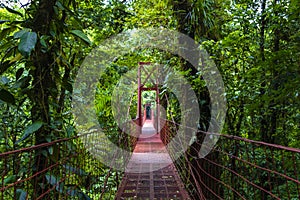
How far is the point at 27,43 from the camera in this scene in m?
0.82

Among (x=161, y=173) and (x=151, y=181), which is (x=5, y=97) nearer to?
(x=151, y=181)

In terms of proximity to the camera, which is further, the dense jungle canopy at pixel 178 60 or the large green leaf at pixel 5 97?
the dense jungle canopy at pixel 178 60

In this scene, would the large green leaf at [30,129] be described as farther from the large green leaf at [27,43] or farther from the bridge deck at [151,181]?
the bridge deck at [151,181]

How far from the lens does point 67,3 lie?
48.4 inches

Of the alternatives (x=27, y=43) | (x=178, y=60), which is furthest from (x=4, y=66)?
(x=178, y=60)

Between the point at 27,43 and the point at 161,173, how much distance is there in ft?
7.50

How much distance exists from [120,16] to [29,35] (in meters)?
2.87

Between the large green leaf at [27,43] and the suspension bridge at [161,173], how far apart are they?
11.3 inches

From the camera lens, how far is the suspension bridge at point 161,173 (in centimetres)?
90

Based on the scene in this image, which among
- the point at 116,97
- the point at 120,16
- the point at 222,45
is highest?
the point at 120,16

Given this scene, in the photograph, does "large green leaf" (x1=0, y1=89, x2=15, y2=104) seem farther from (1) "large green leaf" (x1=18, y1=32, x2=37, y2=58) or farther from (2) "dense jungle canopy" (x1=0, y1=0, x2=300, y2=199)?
(1) "large green leaf" (x1=18, y1=32, x2=37, y2=58)

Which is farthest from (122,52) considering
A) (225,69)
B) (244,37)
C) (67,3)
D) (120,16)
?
(67,3)

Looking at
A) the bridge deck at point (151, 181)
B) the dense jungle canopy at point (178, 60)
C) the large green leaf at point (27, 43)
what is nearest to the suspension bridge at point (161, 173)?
the bridge deck at point (151, 181)

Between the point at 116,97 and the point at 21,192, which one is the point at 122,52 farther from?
the point at 21,192
